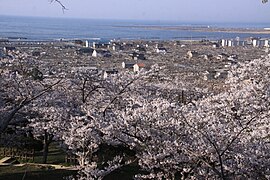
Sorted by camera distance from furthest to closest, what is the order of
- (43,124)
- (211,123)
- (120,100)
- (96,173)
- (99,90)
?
1. (99,90)
2. (120,100)
3. (43,124)
4. (96,173)
5. (211,123)

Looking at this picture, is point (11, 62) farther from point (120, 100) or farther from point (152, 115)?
point (152, 115)

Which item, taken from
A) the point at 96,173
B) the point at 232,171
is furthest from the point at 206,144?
the point at 96,173

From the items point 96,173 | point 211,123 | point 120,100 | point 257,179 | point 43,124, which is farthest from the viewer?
point 120,100

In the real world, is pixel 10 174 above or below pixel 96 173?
below

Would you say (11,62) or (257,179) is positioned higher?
(11,62)

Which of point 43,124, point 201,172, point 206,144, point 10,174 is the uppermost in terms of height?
point 206,144

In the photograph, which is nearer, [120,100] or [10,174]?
[10,174]

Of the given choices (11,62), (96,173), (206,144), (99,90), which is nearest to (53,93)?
(99,90)

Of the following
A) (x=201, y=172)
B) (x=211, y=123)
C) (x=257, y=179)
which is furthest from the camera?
(x=211, y=123)

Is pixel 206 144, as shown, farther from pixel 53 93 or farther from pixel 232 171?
pixel 53 93
